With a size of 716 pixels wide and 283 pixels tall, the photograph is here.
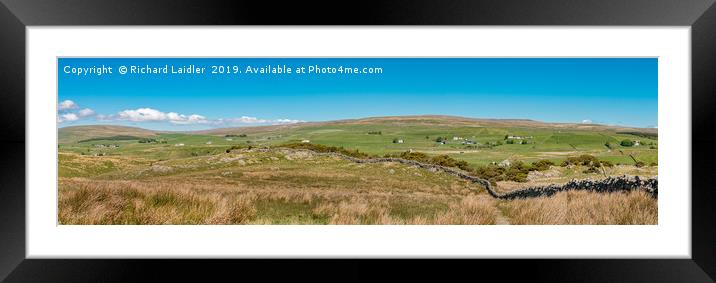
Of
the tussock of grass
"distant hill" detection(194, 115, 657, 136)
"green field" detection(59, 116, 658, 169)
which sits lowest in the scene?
the tussock of grass

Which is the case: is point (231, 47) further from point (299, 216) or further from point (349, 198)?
point (349, 198)

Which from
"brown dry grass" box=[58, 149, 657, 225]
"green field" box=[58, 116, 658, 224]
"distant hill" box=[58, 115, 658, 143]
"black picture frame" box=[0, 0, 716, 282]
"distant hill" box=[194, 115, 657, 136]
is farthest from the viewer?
"distant hill" box=[194, 115, 657, 136]

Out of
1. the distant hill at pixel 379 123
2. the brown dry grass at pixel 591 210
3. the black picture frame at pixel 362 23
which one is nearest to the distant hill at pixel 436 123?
the distant hill at pixel 379 123

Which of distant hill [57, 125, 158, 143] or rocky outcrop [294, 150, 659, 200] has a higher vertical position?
distant hill [57, 125, 158, 143]

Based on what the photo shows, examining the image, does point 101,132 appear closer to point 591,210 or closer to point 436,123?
point 436,123

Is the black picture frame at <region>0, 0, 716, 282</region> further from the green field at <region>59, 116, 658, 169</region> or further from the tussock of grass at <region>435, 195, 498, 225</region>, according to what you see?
the green field at <region>59, 116, 658, 169</region>

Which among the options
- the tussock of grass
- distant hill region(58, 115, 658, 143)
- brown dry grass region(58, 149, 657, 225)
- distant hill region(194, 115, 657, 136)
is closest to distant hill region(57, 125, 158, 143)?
distant hill region(58, 115, 658, 143)

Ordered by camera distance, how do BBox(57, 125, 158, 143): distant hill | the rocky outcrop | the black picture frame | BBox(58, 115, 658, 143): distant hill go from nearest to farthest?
the black picture frame → the rocky outcrop → BBox(57, 125, 158, 143): distant hill → BBox(58, 115, 658, 143): distant hill

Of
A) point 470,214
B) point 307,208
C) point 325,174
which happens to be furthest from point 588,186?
point 325,174
